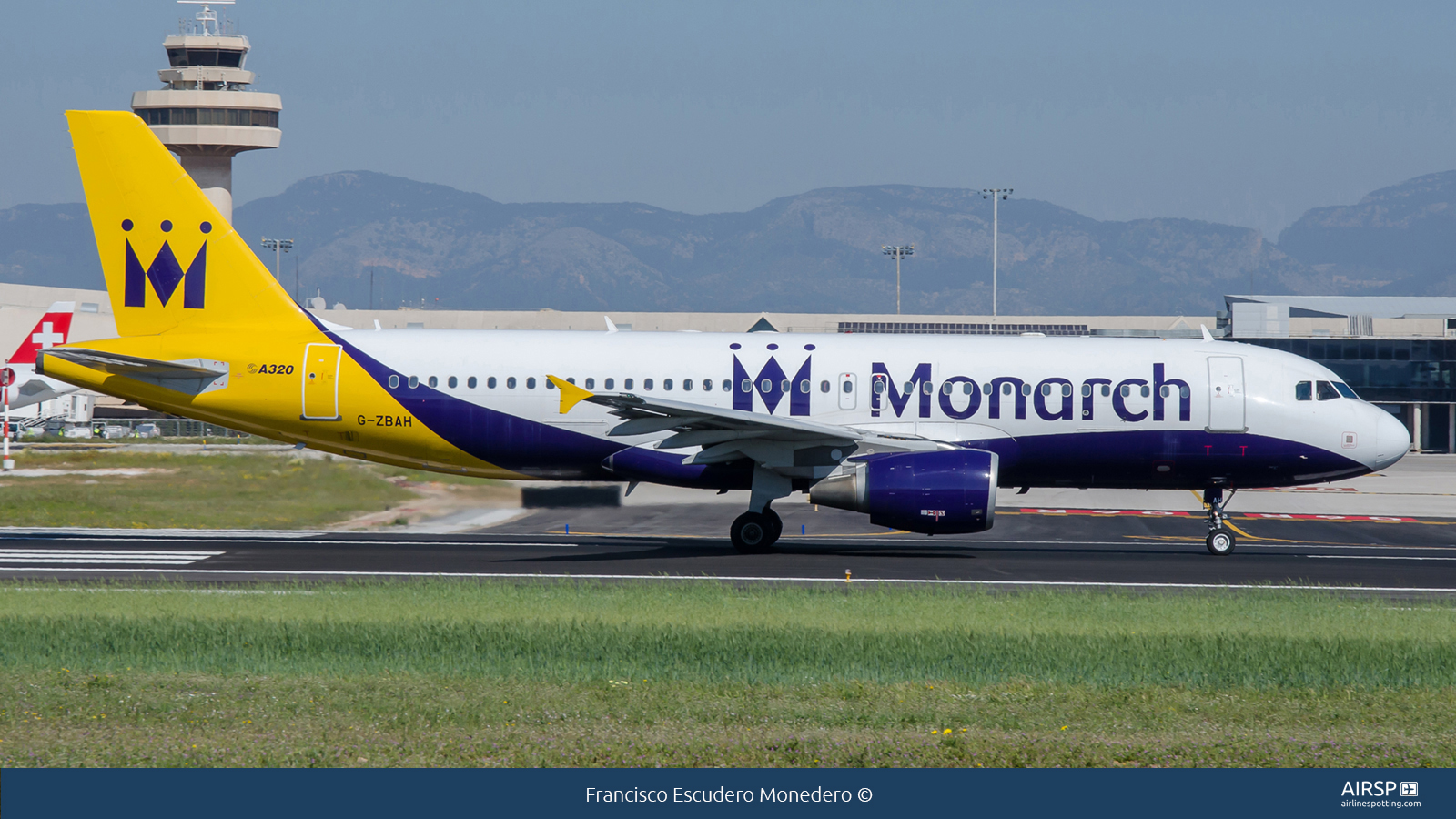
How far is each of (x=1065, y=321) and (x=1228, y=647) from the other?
100 meters

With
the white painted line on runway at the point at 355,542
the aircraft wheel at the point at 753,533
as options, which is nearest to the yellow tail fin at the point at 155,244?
the white painted line on runway at the point at 355,542

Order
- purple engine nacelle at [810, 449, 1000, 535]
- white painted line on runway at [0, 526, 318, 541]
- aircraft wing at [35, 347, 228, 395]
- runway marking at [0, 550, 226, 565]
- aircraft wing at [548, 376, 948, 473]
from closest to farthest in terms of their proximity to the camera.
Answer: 1. runway marking at [0, 550, 226, 565]
2. aircraft wing at [548, 376, 948, 473]
3. purple engine nacelle at [810, 449, 1000, 535]
4. aircraft wing at [35, 347, 228, 395]
5. white painted line on runway at [0, 526, 318, 541]

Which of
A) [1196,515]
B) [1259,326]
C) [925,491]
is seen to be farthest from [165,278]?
[1259,326]

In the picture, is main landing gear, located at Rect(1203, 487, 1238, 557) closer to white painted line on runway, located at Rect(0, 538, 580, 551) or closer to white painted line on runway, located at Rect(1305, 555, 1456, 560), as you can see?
white painted line on runway, located at Rect(1305, 555, 1456, 560)

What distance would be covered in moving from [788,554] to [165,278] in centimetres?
1209

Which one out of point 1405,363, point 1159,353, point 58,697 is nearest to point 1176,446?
point 1159,353

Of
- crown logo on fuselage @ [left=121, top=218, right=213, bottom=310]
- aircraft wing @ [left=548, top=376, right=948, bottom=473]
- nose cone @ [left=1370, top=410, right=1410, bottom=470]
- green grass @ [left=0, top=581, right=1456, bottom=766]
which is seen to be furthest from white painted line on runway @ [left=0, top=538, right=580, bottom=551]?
nose cone @ [left=1370, top=410, right=1410, bottom=470]

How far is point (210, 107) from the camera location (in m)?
94.0

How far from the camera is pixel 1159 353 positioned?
931 inches

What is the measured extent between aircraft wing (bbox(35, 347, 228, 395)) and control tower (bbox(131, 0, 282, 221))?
76428 mm

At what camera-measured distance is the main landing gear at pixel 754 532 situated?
906 inches

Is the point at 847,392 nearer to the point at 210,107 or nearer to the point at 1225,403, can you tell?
the point at 1225,403

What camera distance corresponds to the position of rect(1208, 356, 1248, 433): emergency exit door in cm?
2322

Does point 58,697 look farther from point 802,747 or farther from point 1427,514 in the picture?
point 1427,514
